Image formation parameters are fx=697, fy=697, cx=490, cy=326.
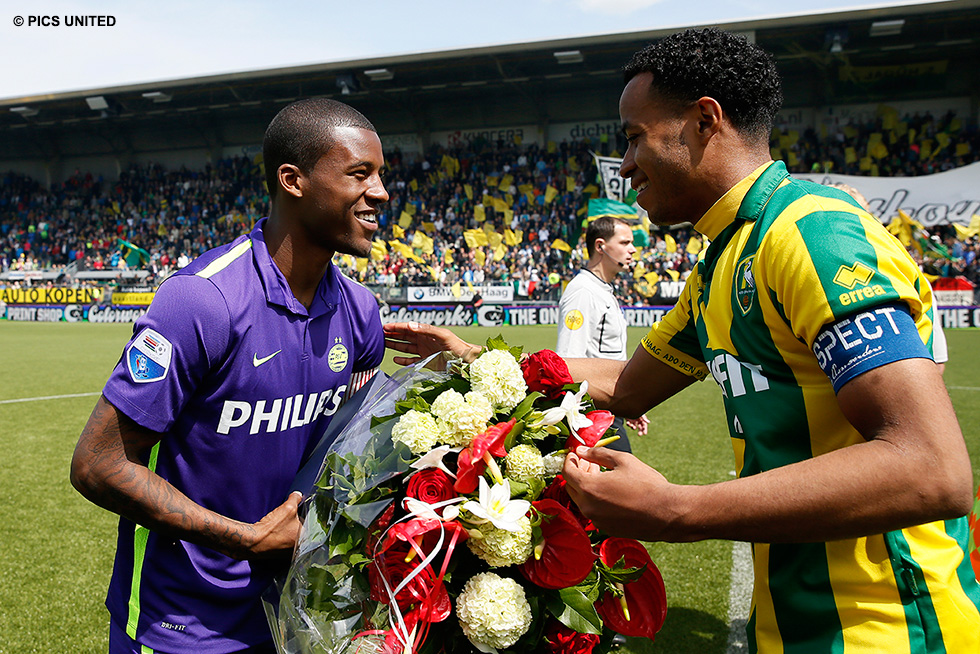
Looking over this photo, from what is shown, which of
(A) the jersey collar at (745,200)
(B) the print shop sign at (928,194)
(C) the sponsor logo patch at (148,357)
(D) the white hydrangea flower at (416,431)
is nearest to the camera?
(D) the white hydrangea flower at (416,431)

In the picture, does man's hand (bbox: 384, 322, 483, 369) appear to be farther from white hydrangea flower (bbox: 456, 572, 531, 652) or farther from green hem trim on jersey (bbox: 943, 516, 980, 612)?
green hem trim on jersey (bbox: 943, 516, 980, 612)

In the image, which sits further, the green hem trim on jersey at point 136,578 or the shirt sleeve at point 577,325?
the shirt sleeve at point 577,325

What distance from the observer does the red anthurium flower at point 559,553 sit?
1.44 meters

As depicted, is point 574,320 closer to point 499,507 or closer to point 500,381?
point 500,381

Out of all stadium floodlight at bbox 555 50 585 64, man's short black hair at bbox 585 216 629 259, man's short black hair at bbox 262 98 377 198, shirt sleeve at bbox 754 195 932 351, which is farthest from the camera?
stadium floodlight at bbox 555 50 585 64

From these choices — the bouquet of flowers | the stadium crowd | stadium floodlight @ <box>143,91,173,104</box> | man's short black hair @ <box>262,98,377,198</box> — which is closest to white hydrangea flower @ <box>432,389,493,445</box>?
the bouquet of flowers

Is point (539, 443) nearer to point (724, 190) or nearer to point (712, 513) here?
point (712, 513)

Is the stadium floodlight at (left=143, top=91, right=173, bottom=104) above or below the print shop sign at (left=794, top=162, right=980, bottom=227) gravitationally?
above

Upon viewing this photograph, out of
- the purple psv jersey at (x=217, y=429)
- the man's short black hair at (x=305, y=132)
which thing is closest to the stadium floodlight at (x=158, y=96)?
the man's short black hair at (x=305, y=132)

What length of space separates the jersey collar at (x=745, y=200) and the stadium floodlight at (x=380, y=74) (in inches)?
1230

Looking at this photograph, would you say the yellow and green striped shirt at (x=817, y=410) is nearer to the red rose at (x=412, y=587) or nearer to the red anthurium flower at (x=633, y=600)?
the red anthurium flower at (x=633, y=600)

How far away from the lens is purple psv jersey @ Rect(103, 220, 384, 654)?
180 cm

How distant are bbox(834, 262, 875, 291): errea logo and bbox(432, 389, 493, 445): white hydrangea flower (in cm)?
76

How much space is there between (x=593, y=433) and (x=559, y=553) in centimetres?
28
